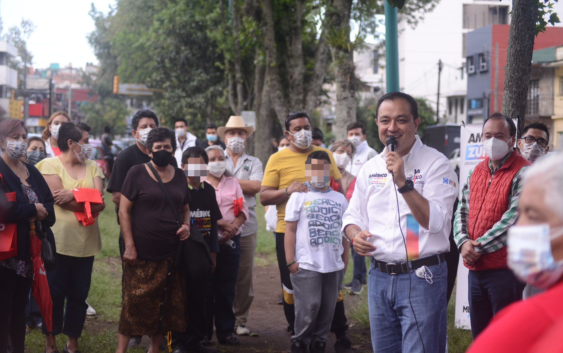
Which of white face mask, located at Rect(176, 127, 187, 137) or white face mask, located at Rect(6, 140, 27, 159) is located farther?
white face mask, located at Rect(176, 127, 187, 137)

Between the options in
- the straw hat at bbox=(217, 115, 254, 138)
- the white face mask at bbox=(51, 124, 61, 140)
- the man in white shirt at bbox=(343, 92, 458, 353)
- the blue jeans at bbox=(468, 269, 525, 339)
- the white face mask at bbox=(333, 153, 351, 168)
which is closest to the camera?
the man in white shirt at bbox=(343, 92, 458, 353)

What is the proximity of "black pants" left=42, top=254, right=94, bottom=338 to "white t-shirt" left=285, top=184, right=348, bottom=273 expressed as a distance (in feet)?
6.98

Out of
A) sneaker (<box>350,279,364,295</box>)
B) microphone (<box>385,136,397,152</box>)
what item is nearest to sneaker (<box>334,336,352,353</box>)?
sneaker (<box>350,279,364,295</box>)

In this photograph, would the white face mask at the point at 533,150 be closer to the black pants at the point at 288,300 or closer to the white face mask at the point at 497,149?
the white face mask at the point at 497,149

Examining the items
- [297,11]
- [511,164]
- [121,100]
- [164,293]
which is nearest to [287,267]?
[164,293]

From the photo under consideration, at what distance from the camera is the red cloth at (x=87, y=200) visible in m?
6.30

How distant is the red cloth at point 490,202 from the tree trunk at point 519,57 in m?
1.34

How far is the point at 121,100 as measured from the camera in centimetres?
7481

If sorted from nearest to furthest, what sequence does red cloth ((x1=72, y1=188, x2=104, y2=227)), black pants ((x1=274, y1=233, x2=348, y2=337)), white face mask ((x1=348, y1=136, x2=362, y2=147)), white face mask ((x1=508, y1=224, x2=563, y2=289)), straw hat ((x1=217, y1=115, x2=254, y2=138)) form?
white face mask ((x1=508, y1=224, x2=563, y2=289))
red cloth ((x1=72, y1=188, x2=104, y2=227))
black pants ((x1=274, y1=233, x2=348, y2=337))
straw hat ((x1=217, y1=115, x2=254, y2=138))
white face mask ((x1=348, y1=136, x2=362, y2=147))

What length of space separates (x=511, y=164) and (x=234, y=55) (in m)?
20.8

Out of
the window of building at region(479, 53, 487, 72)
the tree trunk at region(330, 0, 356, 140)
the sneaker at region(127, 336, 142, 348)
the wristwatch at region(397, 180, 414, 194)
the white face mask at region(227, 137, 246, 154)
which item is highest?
the window of building at region(479, 53, 487, 72)

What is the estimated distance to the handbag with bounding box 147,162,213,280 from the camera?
19.6ft

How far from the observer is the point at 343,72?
46.4 ft

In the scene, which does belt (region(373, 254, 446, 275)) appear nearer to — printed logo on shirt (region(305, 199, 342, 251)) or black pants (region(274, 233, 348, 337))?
printed logo on shirt (region(305, 199, 342, 251))
